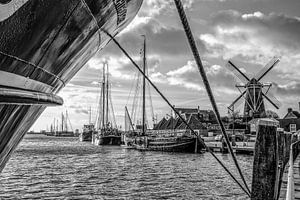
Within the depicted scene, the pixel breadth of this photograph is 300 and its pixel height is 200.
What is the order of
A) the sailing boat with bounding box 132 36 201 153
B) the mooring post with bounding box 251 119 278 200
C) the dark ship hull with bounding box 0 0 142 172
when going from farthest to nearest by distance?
the sailing boat with bounding box 132 36 201 153 < the mooring post with bounding box 251 119 278 200 < the dark ship hull with bounding box 0 0 142 172

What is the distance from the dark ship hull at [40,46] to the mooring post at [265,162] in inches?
78.0

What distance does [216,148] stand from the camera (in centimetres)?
4616

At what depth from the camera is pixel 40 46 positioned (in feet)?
8.61

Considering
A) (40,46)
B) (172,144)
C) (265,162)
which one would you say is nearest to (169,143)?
(172,144)

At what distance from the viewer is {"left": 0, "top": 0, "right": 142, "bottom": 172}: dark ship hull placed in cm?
230

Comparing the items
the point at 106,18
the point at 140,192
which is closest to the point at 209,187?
the point at 140,192

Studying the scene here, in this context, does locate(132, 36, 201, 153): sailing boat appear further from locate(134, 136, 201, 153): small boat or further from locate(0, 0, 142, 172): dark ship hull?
locate(0, 0, 142, 172): dark ship hull

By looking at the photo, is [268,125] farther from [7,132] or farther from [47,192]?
[47,192]

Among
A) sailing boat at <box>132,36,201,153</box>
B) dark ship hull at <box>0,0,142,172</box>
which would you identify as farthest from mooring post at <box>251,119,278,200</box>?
sailing boat at <box>132,36,201,153</box>

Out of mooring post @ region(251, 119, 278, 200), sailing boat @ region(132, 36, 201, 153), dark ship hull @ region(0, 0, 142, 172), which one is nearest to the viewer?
dark ship hull @ region(0, 0, 142, 172)

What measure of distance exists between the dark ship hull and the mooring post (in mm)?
1980

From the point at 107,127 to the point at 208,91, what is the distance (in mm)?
76558

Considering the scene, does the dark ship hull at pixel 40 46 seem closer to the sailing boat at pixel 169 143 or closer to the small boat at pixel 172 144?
the sailing boat at pixel 169 143

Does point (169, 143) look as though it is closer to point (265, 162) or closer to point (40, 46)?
point (265, 162)
